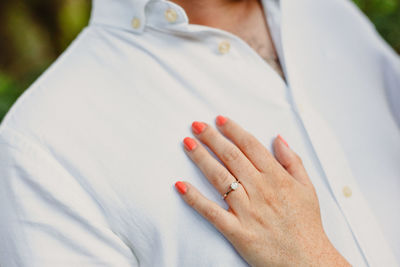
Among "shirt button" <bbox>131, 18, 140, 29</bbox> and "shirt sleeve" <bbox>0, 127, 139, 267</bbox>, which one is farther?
"shirt button" <bbox>131, 18, 140, 29</bbox>

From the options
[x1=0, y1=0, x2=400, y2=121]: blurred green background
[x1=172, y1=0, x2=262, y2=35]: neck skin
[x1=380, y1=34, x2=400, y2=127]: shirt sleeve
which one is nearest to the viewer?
[x1=172, y1=0, x2=262, y2=35]: neck skin

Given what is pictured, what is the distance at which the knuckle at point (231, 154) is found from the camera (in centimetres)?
94

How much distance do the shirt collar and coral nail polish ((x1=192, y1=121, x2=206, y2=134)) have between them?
0.87 ft

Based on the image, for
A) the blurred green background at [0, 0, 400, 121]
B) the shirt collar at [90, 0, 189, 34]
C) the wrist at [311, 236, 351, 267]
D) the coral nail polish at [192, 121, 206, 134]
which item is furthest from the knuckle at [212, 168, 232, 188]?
the blurred green background at [0, 0, 400, 121]

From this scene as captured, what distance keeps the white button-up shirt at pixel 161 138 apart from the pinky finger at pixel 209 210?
26 mm

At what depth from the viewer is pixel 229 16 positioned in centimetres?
118

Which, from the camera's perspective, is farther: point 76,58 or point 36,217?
point 76,58

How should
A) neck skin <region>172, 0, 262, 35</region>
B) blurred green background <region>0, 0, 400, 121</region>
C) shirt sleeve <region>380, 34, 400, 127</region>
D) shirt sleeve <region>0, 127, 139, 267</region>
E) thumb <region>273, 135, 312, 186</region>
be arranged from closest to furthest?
shirt sleeve <region>0, 127, 139, 267</region> < thumb <region>273, 135, 312, 186</region> < neck skin <region>172, 0, 262, 35</region> < shirt sleeve <region>380, 34, 400, 127</region> < blurred green background <region>0, 0, 400, 121</region>

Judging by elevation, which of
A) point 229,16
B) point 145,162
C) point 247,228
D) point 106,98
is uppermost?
point 229,16

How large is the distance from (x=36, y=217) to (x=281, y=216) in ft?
1.78

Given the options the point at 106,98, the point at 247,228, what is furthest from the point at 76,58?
the point at 247,228

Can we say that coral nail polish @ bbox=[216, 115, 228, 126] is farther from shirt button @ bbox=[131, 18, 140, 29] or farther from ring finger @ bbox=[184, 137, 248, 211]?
shirt button @ bbox=[131, 18, 140, 29]

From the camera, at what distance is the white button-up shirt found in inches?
35.1

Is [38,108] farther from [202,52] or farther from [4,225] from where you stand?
[202,52]
